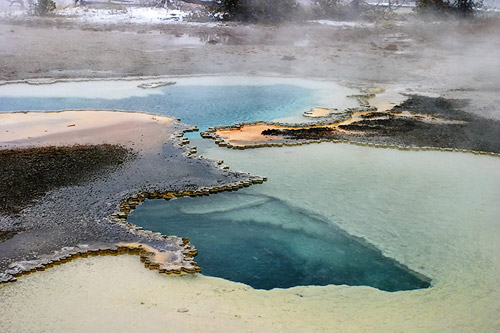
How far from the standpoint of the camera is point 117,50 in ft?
42.8

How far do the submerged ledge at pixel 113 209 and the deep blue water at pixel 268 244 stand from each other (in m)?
0.20

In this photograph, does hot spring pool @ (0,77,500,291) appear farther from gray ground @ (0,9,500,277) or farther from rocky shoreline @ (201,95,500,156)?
gray ground @ (0,9,500,277)

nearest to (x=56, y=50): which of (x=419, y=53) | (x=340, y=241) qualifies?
(x=419, y=53)

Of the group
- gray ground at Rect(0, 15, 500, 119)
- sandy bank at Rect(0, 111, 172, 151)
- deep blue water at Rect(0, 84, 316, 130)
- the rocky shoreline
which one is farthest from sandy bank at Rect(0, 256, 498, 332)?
gray ground at Rect(0, 15, 500, 119)

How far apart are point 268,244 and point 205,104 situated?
4.89 meters

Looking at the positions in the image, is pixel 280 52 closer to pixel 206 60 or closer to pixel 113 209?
pixel 206 60

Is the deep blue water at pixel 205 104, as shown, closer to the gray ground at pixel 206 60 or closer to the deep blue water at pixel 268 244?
the gray ground at pixel 206 60

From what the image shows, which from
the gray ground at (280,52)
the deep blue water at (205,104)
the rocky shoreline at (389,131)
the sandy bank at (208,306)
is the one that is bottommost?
the sandy bank at (208,306)

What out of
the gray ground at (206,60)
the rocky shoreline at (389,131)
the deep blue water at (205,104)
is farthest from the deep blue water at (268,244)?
the deep blue water at (205,104)

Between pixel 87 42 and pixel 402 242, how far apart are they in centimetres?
1179

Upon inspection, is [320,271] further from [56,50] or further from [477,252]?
[56,50]

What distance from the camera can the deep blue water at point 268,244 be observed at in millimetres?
3770

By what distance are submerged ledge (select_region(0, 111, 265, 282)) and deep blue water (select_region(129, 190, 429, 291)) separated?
0.20m

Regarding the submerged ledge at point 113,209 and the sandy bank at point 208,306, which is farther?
the submerged ledge at point 113,209
